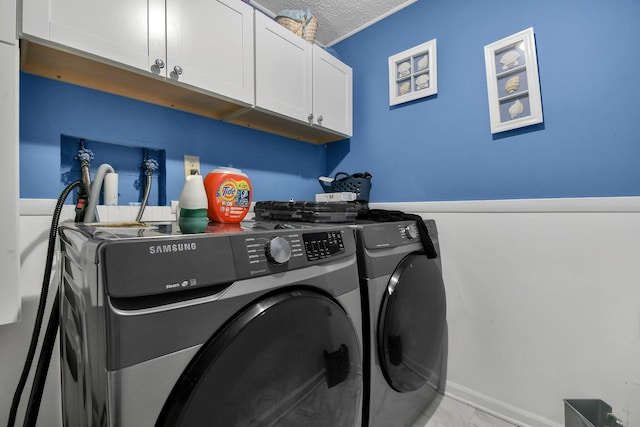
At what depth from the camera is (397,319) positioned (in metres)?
1.00

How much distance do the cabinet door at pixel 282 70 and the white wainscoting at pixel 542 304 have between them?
100 cm

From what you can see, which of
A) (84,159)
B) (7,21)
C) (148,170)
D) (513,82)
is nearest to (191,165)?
(148,170)

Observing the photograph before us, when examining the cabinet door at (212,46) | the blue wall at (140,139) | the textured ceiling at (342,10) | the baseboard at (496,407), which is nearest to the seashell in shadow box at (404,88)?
the textured ceiling at (342,10)

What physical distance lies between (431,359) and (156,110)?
174 centimetres

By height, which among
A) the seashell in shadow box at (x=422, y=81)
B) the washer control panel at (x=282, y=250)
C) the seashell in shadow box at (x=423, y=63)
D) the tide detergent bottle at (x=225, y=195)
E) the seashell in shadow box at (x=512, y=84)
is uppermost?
the seashell in shadow box at (x=423, y=63)

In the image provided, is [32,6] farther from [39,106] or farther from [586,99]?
[586,99]

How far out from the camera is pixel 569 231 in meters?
1.25

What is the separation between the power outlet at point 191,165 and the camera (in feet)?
5.14

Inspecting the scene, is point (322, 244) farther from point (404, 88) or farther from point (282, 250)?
point (404, 88)

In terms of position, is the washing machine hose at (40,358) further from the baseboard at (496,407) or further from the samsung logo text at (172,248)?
the baseboard at (496,407)

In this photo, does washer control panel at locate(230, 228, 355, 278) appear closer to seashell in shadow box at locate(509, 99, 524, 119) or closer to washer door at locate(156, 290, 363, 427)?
washer door at locate(156, 290, 363, 427)

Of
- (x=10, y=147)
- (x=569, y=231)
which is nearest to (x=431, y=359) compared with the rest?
(x=569, y=231)

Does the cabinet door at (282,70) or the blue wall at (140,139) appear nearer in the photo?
the blue wall at (140,139)

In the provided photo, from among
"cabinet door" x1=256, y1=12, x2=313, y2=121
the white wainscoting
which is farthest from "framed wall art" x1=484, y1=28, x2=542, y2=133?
"cabinet door" x1=256, y1=12, x2=313, y2=121
